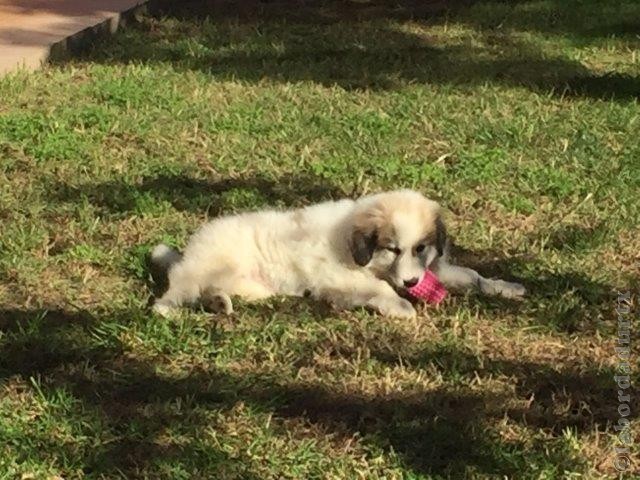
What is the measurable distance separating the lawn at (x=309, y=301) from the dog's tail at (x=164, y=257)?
79mm

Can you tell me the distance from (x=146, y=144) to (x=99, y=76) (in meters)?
1.88

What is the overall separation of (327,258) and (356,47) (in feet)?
18.8

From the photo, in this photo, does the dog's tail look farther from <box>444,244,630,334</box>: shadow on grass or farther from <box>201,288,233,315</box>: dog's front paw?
<box>444,244,630,334</box>: shadow on grass

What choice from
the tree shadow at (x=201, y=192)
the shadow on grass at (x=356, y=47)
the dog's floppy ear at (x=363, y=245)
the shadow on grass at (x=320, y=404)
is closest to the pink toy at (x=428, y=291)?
the dog's floppy ear at (x=363, y=245)

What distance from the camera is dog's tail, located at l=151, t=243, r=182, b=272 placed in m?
5.28

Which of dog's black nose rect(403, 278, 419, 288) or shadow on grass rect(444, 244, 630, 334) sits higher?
dog's black nose rect(403, 278, 419, 288)

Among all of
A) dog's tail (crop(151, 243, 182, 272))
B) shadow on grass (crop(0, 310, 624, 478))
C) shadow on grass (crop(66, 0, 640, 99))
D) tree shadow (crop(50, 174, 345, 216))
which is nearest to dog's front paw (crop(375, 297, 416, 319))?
shadow on grass (crop(0, 310, 624, 478))

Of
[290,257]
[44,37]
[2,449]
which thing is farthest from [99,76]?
[2,449]

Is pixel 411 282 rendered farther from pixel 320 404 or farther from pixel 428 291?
pixel 320 404

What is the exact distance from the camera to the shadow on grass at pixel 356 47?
A: 9227 mm

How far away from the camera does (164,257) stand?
534cm

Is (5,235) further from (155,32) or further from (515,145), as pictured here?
(155,32)

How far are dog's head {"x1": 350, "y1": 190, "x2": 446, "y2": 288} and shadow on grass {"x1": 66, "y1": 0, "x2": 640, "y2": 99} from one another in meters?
4.12

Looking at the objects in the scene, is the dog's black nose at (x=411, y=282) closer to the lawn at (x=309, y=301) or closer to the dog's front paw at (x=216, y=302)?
the lawn at (x=309, y=301)
